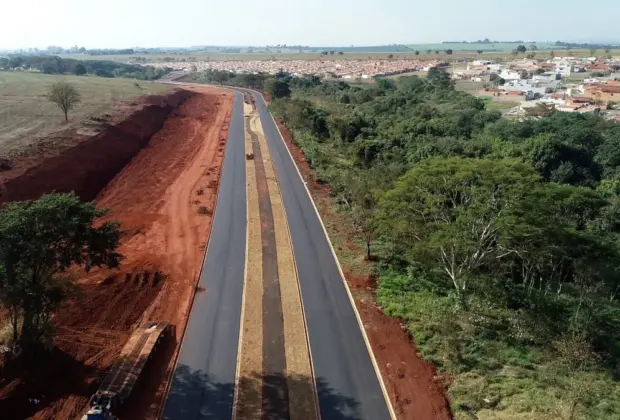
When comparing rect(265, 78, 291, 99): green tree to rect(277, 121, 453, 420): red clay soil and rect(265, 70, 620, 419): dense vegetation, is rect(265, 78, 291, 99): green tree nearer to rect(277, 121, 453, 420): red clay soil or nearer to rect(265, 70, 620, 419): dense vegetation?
rect(265, 70, 620, 419): dense vegetation

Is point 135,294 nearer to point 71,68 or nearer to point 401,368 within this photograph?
point 401,368

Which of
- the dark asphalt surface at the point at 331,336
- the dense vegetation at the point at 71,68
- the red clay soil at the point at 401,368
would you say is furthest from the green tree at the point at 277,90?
the red clay soil at the point at 401,368

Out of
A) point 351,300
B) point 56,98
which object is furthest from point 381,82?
point 351,300

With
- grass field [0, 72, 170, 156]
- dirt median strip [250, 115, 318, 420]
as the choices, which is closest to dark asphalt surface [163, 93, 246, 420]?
dirt median strip [250, 115, 318, 420]

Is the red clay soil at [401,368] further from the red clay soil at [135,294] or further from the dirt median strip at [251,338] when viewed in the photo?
the red clay soil at [135,294]

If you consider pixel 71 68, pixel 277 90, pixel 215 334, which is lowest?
pixel 215 334

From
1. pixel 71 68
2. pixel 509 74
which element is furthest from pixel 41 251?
pixel 71 68

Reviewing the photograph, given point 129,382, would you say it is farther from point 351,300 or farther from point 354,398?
point 351,300
